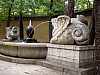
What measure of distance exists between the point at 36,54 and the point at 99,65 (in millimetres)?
2591

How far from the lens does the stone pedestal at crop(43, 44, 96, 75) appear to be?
4.91 meters

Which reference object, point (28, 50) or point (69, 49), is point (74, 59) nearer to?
point (69, 49)

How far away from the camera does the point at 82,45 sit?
5.15 metres

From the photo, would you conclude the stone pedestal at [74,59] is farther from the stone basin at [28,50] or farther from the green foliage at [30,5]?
the green foliage at [30,5]

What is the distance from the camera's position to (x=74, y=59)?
5.05 m

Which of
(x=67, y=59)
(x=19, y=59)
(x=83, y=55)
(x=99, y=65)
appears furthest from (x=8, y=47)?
(x=99, y=65)

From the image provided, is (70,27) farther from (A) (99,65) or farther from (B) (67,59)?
(A) (99,65)

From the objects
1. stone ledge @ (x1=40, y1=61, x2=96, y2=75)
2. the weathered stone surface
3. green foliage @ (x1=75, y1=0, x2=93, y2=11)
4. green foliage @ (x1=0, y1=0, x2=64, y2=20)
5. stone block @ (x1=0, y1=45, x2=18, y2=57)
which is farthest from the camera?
green foliage @ (x1=75, y1=0, x2=93, y2=11)

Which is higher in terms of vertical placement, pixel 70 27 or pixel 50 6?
pixel 50 6

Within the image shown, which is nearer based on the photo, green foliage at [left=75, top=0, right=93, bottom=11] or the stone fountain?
the stone fountain

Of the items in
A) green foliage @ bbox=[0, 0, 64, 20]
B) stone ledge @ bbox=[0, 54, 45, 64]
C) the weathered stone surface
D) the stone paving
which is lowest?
the stone paving

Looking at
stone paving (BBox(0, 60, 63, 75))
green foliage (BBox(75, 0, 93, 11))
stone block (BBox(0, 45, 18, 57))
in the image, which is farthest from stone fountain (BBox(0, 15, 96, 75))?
green foliage (BBox(75, 0, 93, 11))

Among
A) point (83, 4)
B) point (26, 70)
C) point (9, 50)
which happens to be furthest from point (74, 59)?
point (83, 4)

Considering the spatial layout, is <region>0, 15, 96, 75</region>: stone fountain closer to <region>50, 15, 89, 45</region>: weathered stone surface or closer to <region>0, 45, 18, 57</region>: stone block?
<region>50, 15, 89, 45</region>: weathered stone surface
